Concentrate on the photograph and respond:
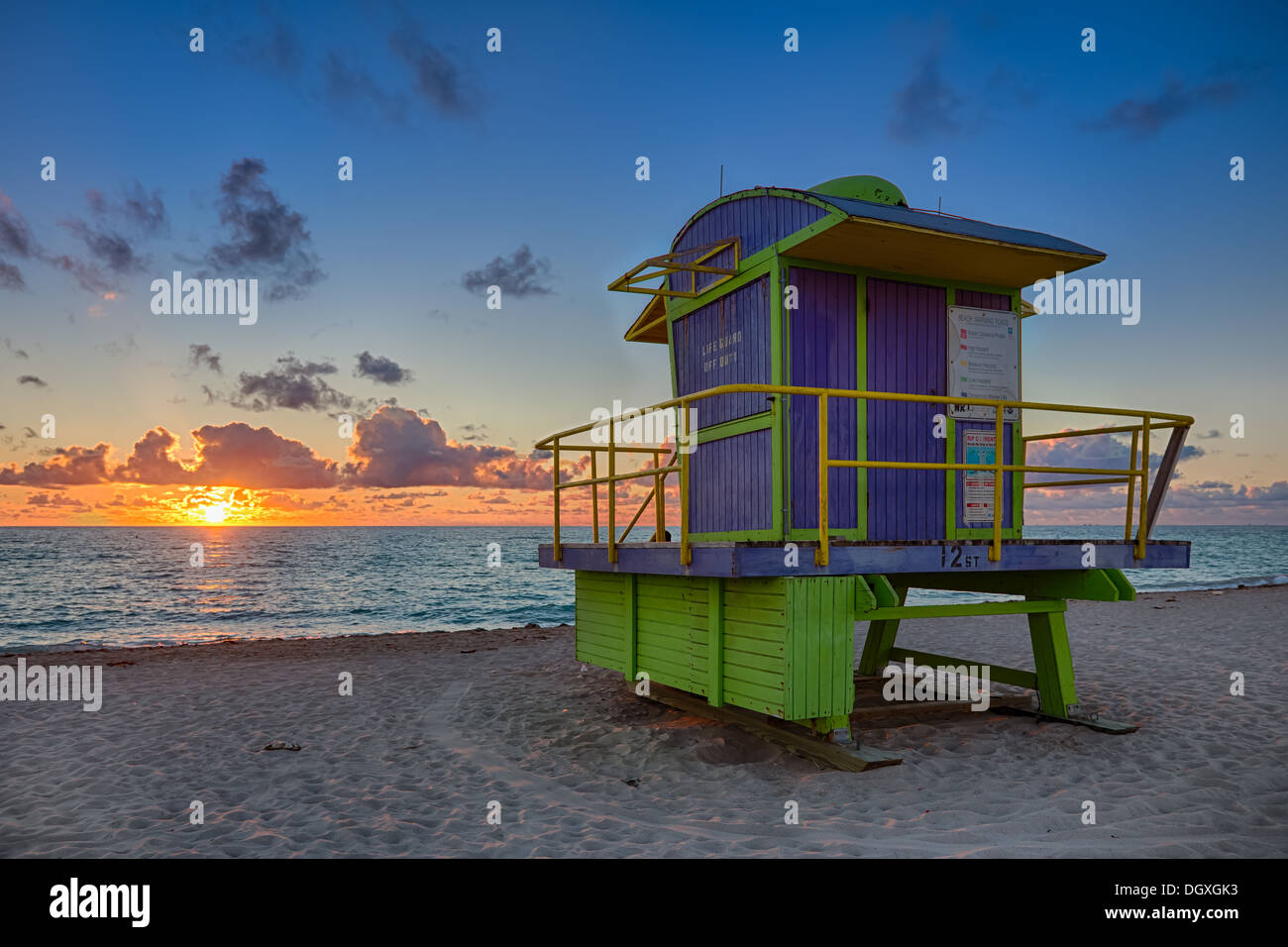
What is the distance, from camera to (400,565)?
59.8 metres

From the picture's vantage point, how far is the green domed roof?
884 centimetres

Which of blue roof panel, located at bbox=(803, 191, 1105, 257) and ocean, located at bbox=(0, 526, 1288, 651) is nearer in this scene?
blue roof panel, located at bbox=(803, 191, 1105, 257)

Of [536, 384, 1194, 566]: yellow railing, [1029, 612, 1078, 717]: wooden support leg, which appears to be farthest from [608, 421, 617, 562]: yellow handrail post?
[1029, 612, 1078, 717]: wooden support leg

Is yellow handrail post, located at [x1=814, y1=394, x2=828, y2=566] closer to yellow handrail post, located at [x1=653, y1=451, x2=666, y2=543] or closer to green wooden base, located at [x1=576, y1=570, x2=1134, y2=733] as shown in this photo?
green wooden base, located at [x1=576, y1=570, x2=1134, y2=733]

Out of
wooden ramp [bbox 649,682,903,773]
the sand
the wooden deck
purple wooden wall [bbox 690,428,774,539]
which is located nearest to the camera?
the sand

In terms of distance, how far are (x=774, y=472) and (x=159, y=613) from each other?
32056 mm

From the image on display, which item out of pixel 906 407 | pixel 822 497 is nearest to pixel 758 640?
pixel 822 497

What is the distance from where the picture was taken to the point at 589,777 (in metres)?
6.98

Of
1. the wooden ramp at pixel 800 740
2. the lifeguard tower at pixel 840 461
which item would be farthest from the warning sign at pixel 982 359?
the wooden ramp at pixel 800 740

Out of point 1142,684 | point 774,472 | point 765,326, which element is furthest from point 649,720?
point 1142,684

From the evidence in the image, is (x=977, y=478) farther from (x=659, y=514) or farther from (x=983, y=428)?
(x=659, y=514)

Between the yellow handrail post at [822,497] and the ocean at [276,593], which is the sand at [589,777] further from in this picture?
the ocean at [276,593]

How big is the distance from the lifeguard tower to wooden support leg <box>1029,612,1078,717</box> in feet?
0.06
